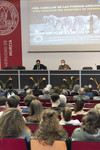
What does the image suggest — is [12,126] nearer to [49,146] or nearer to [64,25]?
[49,146]

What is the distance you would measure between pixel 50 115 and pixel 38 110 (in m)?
0.69

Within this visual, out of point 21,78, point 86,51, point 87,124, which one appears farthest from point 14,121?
point 86,51

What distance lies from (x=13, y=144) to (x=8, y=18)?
318 inches

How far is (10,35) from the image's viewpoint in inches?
349

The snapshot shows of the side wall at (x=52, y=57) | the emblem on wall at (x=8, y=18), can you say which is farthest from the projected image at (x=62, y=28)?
the emblem on wall at (x=8, y=18)

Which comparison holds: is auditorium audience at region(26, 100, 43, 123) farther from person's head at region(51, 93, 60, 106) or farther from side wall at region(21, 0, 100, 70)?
side wall at region(21, 0, 100, 70)

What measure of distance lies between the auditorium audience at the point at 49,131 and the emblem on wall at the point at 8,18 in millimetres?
7664

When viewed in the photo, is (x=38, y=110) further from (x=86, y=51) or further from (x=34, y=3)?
(x=34, y=3)

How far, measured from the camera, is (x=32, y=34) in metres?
8.66

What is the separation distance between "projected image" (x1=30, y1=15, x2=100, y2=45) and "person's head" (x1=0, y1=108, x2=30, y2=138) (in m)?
7.01

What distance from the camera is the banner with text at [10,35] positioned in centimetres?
876

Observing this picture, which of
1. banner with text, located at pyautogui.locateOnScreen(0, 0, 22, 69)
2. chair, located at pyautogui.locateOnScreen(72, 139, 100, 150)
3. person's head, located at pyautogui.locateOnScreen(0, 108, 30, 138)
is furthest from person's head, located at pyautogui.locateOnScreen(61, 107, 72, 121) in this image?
banner with text, located at pyautogui.locateOnScreen(0, 0, 22, 69)

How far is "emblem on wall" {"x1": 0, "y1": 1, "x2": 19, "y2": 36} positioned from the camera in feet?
28.7

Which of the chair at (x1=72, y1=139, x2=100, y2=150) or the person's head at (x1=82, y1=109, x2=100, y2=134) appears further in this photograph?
the person's head at (x1=82, y1=109, x2=100, y2=134)
